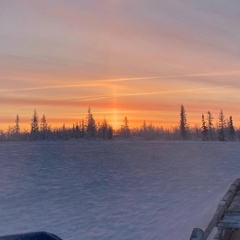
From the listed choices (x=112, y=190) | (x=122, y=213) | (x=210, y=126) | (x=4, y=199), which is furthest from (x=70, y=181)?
(x=210, y=126)

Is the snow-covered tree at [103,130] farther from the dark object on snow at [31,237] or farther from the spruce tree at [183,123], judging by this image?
the dark object on snow at [31,237]

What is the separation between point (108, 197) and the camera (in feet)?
53.2

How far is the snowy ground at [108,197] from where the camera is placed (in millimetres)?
11219

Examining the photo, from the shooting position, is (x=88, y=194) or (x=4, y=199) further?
(x=88, y=194)

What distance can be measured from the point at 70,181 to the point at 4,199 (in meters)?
5.07

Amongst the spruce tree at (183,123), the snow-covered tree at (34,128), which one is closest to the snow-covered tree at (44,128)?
the snow-covered tree at (34,128)

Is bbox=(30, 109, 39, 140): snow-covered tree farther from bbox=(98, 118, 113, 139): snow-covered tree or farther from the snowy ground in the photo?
the snowy ground

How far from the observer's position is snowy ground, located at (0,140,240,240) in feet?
36.8

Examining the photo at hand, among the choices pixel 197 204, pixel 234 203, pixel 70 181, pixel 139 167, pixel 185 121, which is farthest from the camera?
pixel 185 121

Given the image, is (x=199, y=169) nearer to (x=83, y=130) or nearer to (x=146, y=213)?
(x=146, y=213)

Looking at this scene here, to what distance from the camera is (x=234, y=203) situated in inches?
400

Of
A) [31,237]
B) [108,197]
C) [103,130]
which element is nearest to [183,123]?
[103,130]

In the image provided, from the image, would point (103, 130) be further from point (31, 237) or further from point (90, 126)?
point (31, 237)

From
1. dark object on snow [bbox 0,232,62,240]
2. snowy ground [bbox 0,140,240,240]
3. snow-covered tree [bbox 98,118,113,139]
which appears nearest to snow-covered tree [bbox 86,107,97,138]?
snow-covered tree [bbox 98,118,113,139]
